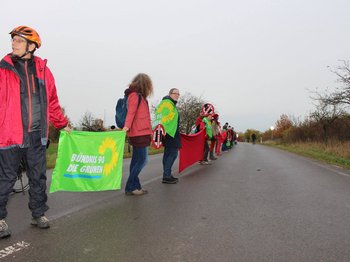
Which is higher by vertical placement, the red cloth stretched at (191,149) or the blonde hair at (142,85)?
the blonde hair at (142,85)

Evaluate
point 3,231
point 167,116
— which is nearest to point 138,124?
point 167,116

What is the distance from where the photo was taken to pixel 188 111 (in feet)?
182

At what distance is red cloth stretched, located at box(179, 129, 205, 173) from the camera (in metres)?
9.69

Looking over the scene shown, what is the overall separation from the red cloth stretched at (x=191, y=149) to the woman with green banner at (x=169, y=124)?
Result: 1.80 meters

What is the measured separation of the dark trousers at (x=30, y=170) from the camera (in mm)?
3586

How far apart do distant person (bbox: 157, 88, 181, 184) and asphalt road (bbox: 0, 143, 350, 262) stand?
2.96 feet

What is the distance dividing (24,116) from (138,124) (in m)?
2.42

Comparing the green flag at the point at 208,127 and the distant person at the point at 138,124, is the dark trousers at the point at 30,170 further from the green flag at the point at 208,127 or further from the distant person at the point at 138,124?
the green flag at the point at 208,127

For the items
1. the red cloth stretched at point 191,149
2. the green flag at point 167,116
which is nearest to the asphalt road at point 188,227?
the green flag at point 167,116

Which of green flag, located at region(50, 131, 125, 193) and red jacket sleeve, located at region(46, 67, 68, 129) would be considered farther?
green flag, located at region(50, 131, 125, 193)

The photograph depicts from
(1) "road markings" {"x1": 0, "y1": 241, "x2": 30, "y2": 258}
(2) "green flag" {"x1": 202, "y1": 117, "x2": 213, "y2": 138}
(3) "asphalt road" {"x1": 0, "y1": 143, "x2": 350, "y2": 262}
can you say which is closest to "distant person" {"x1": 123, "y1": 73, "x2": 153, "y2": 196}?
(3) "asphalt road" {"x1": 0, "y1": 143, "x2": 350, "y2": 262}

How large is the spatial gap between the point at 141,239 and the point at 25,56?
237cm

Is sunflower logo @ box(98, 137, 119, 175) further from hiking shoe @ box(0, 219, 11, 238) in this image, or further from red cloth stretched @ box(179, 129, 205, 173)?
red cloth stretched @ box(179, 129, 205, 173)

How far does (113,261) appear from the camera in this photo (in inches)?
114
